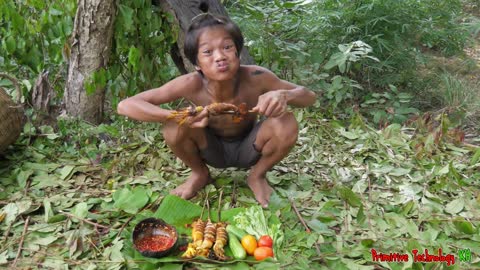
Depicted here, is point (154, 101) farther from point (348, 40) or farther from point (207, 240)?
point (348, 40)

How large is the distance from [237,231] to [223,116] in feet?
1.93

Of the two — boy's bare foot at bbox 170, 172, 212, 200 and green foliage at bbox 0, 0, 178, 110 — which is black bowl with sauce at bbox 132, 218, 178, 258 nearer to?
boy's bare foot at bbox 170, 172, 212, 200

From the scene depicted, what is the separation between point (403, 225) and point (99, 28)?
209cm

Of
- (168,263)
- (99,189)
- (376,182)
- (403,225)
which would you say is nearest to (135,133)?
(99,189)

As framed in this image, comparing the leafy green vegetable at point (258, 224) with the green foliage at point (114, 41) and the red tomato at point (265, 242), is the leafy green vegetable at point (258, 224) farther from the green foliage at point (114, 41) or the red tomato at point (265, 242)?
the green foliage at point (114, 41)

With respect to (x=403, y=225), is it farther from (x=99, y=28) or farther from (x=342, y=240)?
(x=99, y=28)

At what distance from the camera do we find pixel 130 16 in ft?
9.21

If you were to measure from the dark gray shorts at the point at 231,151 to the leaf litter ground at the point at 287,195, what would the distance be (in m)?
0.17

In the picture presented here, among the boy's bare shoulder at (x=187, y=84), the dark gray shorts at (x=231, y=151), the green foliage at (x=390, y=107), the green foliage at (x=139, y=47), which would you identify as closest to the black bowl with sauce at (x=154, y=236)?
the dark gray shorts at (x=231, y=151)

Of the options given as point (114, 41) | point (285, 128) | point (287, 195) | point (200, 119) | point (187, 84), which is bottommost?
point (287, 195)

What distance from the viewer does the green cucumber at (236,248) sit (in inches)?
78.3

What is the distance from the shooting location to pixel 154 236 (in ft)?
6.91

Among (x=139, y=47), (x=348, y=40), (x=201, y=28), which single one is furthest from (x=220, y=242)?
(x=348, y=40)

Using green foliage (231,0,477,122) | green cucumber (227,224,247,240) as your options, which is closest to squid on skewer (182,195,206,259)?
green cucumber (227,224,247,240)
